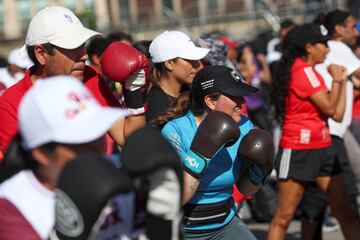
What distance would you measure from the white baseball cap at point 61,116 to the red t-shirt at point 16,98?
163 cm

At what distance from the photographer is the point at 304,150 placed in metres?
7.09

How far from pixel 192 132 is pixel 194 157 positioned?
0.44 m

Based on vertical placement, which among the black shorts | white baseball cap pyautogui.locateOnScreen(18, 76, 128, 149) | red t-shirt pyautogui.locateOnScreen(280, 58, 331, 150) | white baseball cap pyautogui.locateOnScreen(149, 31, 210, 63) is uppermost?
white baseball cap pyautogui.locateOnScreen(18, 76, 128, 149)

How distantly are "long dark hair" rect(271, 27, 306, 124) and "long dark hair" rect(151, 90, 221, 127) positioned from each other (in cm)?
210

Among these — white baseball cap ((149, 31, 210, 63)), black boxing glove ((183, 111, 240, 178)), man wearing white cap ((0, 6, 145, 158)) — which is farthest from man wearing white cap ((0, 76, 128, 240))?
white baseball cap ((149, 31, 210, 63))

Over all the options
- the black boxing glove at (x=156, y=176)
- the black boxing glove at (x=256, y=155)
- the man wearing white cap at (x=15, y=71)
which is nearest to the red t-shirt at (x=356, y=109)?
the man wearing white cap at (x=15, y=71)

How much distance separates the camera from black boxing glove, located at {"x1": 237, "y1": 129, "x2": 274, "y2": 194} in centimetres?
477

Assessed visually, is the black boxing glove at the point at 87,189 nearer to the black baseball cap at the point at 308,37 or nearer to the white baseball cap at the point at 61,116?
the white baseball cap at the point at 61,116

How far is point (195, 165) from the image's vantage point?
4.38m

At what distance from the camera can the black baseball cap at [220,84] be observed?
4855 mm

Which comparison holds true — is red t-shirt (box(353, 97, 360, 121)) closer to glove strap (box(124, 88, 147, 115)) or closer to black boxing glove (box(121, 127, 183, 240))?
glove strap (box(124, 88, 147, 115))

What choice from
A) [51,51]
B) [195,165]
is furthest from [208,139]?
[51,51]

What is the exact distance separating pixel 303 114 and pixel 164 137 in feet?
13.3

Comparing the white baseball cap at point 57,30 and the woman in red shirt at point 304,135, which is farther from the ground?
the white baseball cap at point 57,30
